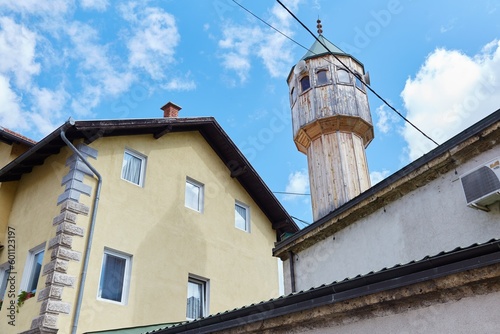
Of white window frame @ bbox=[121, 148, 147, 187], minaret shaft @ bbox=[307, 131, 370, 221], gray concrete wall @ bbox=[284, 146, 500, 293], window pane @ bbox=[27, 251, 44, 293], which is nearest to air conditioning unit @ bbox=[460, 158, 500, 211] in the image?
gray concrete wall @ bbox=[284, 146, 500, 293]

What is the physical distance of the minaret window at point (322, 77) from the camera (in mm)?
17631

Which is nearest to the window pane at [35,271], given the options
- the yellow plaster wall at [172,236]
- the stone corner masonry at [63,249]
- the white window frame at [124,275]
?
the stone corner masonry at [63,249]

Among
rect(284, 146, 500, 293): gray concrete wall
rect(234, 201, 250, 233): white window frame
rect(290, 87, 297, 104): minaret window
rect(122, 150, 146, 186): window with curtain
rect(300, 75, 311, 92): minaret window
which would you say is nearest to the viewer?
rect(284, 146, 500, 293): gray concrete wall

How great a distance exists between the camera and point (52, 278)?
9.81m

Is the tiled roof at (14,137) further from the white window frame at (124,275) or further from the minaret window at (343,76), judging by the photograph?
the minaret window at (343,76)

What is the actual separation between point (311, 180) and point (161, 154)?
17.6 ft

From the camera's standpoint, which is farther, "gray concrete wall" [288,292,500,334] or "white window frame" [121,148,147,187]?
"white window frame" [121,148,147,187]

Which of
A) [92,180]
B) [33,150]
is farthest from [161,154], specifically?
[33,150]

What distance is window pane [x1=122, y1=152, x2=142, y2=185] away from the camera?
12.6 metres

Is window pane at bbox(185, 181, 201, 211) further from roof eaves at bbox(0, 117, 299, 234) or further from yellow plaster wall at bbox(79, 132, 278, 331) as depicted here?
roof eaves at bbox(0, 117, 299, 234)

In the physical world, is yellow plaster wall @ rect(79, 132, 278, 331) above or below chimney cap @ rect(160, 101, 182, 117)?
below

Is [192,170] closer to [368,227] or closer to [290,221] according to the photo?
[290,221]

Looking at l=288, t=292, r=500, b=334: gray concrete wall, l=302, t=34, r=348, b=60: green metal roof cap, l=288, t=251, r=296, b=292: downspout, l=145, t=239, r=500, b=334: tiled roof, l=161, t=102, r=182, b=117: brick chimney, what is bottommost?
l=288, t=292, r=500, b=334: gray concrete wall

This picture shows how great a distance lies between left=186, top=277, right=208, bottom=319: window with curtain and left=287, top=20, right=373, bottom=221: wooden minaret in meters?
4.46
